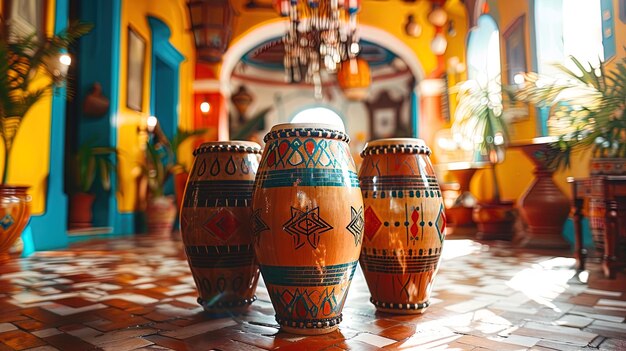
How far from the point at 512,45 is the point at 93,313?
244 inches

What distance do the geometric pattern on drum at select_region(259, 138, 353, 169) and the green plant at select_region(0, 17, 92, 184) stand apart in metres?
2.68

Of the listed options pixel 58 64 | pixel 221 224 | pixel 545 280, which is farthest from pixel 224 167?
pixel 58 64

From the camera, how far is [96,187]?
6000 millimetres

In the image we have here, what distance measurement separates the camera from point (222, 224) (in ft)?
5.11

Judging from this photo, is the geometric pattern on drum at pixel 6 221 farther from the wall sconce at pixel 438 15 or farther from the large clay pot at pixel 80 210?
the wall sconce at pixel 438 15

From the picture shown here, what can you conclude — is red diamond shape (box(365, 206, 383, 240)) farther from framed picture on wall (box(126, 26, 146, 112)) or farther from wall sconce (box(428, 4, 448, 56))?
wall sconce (box(428, 4, 448, 56))

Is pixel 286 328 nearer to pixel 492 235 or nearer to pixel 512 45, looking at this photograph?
pixel 492 235

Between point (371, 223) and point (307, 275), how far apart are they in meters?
0.39

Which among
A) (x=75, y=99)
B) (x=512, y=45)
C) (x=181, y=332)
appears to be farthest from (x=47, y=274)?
(x=512, y=45)

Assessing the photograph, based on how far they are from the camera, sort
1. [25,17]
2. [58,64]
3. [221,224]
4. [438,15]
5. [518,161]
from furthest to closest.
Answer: [438,15] < [518,161] < [25,17] < [58,64] < [221,224]

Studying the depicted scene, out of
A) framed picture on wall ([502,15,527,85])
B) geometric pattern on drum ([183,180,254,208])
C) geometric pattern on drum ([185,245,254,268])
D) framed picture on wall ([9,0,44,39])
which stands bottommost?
geometric pattern on drum ([185,245,254,268])

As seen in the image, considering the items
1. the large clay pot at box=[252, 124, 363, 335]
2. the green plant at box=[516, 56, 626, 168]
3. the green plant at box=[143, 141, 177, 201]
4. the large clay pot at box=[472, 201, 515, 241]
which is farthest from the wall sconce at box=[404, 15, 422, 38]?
the large clay pot at box=[252, 124, 363, 335]

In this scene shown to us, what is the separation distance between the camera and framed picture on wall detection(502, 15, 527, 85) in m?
5.75

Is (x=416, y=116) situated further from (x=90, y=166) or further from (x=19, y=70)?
(x=19, y=70)
